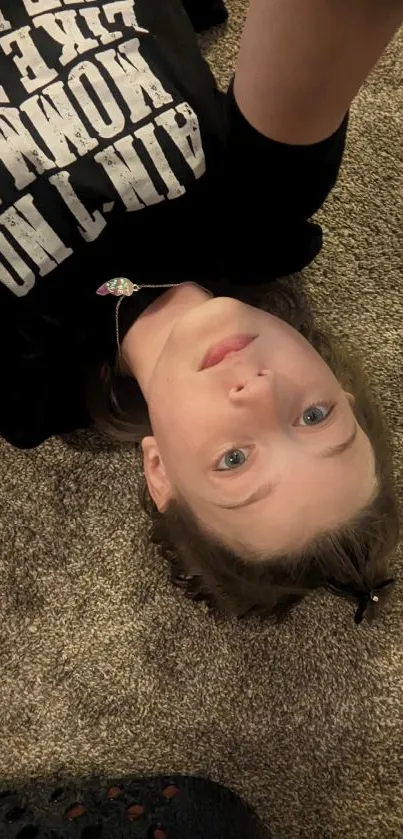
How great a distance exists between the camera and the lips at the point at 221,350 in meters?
0.57

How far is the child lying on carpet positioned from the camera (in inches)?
21.8

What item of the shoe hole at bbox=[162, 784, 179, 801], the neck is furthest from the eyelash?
the shoe hole at bbox=[162, 784, 179, 801]

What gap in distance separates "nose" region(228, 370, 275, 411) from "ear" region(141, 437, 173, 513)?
12 cm

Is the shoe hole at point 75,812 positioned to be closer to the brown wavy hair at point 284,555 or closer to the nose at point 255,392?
the brown wavy hair at point 284,555

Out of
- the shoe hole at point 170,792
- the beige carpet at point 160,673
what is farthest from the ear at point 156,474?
the shoe hole at point 170,792

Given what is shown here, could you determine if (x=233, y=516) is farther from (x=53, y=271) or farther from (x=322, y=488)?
(x=53, y=271)

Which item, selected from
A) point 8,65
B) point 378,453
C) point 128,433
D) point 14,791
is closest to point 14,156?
point 8,65

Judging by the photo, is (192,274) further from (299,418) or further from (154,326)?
(299,418)

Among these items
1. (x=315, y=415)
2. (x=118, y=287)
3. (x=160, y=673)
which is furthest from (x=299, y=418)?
(x=160, y=673)

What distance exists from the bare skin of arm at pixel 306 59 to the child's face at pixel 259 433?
0.51 feet

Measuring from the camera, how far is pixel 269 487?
21.7 inches

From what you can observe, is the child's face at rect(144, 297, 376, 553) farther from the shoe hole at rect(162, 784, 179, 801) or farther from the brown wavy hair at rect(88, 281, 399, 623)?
the shoe hole at rect(162, 784, 179, 801)

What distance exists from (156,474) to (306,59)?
1.21 feet

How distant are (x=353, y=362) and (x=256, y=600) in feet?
1.01
